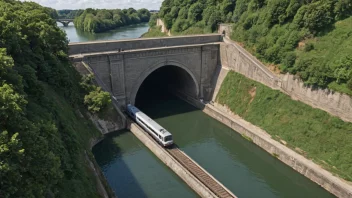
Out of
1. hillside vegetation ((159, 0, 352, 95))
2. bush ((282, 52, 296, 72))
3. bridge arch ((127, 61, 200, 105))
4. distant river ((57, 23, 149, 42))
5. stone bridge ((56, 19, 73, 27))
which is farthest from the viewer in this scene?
stone bridge ((56, 19, 73, 27))

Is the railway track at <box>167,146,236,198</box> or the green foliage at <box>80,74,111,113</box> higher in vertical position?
the green foliage at <box>80,74,111,113</box>

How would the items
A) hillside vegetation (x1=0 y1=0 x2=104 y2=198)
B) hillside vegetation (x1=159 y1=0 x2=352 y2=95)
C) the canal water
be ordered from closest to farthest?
hillside vegetation (x1=0 y1=0 x2=104 y2=198), the canal water, hillside vegetation (x1=159 y1=0 x2=352 y2=95)

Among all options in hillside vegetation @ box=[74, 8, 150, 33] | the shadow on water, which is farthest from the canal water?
hillside vegetation @ box=[74, 8, 150, 33]

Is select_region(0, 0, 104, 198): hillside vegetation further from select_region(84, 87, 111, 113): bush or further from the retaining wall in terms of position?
the retaining wall

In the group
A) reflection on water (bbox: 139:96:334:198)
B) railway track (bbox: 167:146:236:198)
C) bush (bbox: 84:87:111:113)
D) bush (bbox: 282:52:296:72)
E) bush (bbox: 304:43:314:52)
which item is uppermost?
bush (bbox: 304:43:314:52)

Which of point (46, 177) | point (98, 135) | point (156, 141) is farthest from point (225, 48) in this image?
point (46, 177)

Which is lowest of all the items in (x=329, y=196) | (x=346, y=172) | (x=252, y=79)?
(x=329, y=196)

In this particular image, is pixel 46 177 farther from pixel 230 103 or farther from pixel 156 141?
pixel 230 103

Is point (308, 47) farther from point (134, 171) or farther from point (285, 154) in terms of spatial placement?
point (134, 171)
